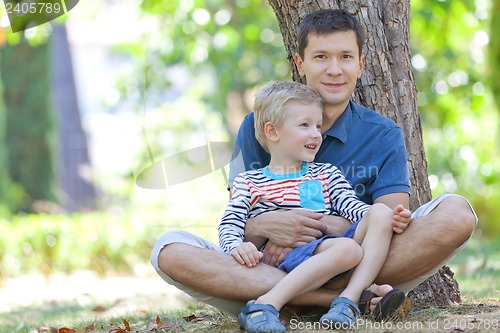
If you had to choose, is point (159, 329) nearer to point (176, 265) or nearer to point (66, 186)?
point (176, 265)

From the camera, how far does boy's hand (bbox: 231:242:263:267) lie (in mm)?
3086

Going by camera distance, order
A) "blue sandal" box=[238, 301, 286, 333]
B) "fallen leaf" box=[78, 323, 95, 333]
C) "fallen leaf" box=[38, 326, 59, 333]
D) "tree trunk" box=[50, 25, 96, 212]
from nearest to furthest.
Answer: "blue sandal" box=[238, 301, 286, 333] → "fallen leaf" box=[78, 323, 95, 333] → "fallen leaf" box=[38, 326, 59, 333] → "tree trunk" box=[50, 25, 96, 212]

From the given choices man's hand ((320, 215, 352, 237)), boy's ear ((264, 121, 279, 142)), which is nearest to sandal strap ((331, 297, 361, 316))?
man's hand ((320, 215, 352, 237))

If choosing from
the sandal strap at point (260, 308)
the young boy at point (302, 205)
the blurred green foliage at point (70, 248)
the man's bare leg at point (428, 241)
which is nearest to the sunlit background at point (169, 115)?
the blurred green foliage at point (70, 248)

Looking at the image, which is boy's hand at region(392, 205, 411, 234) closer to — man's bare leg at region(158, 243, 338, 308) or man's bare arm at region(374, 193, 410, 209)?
man's bare arm at region(374, 193, 410, 209)

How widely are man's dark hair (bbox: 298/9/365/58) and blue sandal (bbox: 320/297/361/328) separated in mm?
1195

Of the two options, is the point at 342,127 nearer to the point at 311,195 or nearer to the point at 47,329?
the point at 311,195

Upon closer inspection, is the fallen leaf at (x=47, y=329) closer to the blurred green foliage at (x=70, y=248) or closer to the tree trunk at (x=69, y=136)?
the blurred green foliage at (x=70, y=248)

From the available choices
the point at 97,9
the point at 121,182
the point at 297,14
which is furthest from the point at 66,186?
the point at 297,14

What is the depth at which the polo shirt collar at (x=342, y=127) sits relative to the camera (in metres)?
3.47

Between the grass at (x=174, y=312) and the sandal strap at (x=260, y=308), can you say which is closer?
the sandal strap at (x=260, y=308)

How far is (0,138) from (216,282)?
32.0 feet

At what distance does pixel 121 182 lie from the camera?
55.9 feet

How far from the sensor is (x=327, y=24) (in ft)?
11.4
